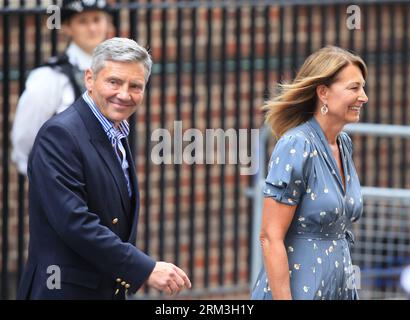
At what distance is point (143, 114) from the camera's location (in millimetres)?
9141

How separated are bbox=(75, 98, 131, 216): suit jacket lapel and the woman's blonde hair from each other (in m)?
0.86

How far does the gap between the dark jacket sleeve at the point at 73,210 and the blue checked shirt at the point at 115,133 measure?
0.22m

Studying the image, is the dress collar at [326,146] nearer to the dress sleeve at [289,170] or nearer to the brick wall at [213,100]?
the dress sleeve at [289,170]

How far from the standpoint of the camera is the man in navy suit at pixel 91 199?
16.3 ft

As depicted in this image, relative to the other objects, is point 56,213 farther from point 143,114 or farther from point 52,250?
point 143,114

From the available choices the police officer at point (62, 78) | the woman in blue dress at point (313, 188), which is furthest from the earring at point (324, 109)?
the police officer at point (62, 78)

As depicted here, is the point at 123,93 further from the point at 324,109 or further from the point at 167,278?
the point at 324,109

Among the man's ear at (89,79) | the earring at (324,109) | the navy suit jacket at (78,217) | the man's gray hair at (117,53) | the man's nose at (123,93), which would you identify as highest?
Result: the man's gray hair at (117,53)

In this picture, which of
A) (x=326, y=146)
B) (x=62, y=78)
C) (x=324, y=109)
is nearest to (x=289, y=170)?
(x=326, y=146)

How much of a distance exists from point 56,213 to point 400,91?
17.7ft

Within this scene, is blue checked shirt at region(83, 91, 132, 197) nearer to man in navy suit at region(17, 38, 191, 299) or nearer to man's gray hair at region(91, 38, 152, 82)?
man in navy suit at region(17, 38, 191, 299)

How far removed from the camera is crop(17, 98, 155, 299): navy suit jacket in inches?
195

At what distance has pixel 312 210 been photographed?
5.39 meters
